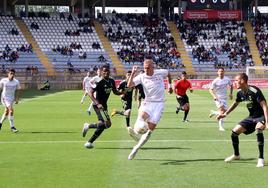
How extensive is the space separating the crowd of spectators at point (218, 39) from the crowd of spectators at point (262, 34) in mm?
1450

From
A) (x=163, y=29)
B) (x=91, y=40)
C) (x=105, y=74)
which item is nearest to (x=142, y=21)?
(x=163, y=29)

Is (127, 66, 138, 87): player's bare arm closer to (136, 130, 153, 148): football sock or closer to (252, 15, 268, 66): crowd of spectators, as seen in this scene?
(136, 130, 153, 148): football sock

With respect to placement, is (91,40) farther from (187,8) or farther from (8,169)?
(8,169)

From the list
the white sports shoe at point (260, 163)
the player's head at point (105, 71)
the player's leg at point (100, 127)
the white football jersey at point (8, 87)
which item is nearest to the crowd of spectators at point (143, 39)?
the white football jersey at point (8, 87)

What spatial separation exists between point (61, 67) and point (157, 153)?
171 feet

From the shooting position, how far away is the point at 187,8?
66625 millimetres

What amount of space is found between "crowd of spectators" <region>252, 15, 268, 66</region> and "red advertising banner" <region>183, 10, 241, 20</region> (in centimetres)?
386

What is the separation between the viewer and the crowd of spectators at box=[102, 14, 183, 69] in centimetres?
6800

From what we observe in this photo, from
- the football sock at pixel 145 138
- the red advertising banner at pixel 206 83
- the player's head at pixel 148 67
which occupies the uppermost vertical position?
the player's head at pixel 148 67

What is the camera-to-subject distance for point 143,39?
72.2 meters

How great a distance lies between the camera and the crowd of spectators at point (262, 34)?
228ft

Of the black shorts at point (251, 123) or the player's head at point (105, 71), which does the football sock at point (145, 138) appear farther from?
the player's head at point (105, 71)

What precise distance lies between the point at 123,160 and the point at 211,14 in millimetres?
54541

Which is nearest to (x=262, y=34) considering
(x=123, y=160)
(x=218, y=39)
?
(x=218, y=39)
